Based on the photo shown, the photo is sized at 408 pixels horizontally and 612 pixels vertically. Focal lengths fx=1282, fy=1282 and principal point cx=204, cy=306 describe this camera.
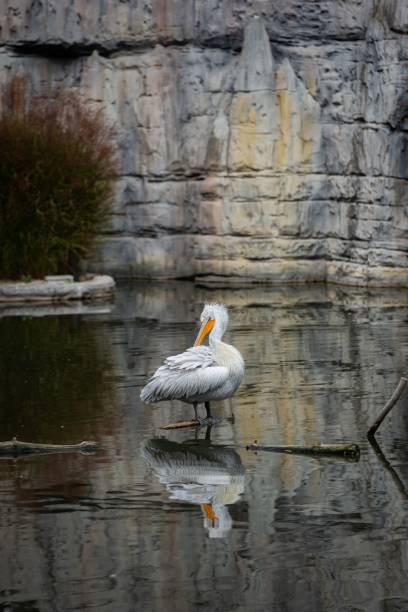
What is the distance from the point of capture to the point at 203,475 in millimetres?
8422

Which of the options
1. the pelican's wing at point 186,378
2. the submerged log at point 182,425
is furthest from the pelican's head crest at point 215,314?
the submerged log at point 182,425

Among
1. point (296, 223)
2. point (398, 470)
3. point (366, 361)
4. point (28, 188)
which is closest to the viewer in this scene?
point (398, 470)

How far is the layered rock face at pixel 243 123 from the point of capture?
904 inches

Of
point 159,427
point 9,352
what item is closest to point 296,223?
point 9,352

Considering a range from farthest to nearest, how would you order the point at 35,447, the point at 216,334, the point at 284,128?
the point at 284,128, the point at 216,334, the point at 35,447

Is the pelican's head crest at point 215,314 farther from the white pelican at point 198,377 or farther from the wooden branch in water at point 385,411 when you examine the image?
the wooden branch in water at point 385,411

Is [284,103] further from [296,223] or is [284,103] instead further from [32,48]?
[32,48]

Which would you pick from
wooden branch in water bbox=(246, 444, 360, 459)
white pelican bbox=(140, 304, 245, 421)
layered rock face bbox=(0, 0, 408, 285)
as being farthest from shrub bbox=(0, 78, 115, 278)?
wooden branch in water bbox=(246, 444, 360, 459)

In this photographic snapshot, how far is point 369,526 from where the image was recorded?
704cm

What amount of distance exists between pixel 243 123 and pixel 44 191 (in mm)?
4433

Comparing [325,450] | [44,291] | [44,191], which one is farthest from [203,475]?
[44,191]

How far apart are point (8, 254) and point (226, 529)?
585 inches

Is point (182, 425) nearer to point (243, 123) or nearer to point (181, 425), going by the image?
point (181, 425)

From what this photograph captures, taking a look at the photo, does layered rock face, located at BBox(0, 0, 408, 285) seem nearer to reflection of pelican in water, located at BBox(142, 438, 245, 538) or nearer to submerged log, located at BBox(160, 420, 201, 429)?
submerged log, located at BBox(160, 420, 201, 429)
